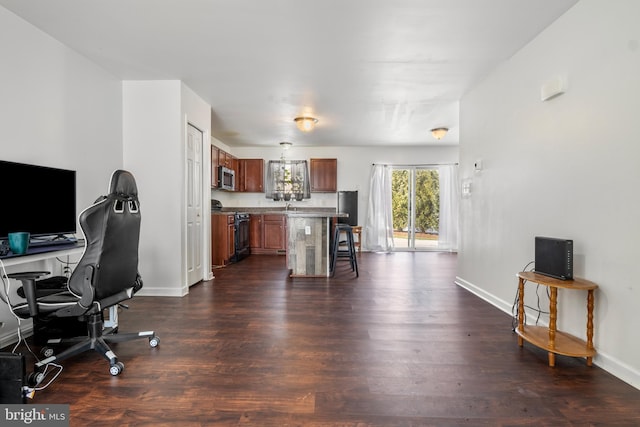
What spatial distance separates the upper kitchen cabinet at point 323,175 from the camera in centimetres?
769

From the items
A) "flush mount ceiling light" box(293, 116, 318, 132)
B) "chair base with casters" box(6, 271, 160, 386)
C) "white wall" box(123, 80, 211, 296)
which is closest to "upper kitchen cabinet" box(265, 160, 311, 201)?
"flush mount ceiling light" box(293, 116, 318, 132)

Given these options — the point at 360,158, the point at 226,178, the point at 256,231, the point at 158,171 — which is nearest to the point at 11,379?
the point at 158,171

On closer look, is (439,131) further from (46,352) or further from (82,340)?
(46,352)

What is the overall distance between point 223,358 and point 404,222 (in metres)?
6.39

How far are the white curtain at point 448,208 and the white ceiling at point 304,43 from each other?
3.35 m

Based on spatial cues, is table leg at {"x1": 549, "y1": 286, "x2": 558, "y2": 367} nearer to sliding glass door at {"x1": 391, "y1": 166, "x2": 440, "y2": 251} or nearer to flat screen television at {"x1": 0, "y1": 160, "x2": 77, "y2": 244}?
flat screen television at {"x1": 0, "y1": 160, "x2": 77, "y2": 244}

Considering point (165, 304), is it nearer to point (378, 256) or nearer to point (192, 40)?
point (192, 40)

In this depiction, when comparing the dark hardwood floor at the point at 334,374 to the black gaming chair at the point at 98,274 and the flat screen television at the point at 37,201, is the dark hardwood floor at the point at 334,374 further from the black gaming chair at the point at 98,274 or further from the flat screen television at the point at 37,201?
the flat screen television at the point at 37,201

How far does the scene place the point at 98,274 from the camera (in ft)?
6.32

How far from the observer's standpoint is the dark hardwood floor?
1609 millimetres

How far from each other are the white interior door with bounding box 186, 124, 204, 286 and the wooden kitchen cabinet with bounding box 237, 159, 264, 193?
10.5 ft

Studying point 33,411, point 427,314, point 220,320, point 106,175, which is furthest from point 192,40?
point 427,314

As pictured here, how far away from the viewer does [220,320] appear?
2.94 meters

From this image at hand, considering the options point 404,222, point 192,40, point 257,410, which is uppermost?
point 192,40
